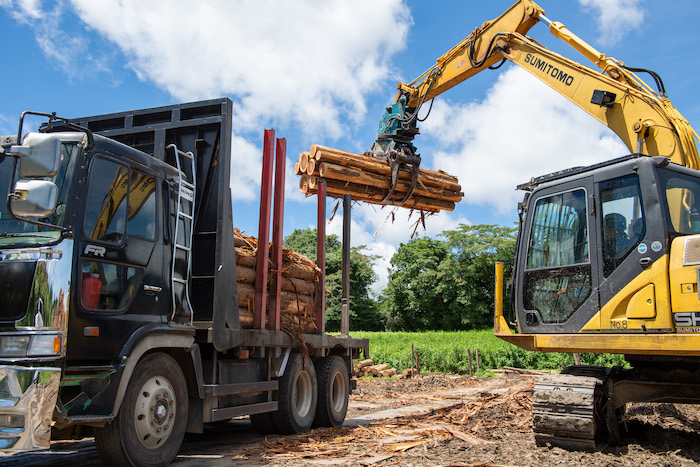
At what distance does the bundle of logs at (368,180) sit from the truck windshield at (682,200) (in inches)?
185

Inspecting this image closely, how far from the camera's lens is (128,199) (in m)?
6.03

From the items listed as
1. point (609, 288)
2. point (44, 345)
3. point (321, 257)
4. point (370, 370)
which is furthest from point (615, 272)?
point (370, 370)

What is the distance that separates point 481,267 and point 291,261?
41.4m

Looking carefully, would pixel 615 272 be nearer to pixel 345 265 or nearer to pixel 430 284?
pixel 345 265

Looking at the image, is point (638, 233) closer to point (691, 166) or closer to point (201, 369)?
point (691, 166)

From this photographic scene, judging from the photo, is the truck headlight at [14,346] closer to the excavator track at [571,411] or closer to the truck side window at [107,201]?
the truck side window at [107,201]

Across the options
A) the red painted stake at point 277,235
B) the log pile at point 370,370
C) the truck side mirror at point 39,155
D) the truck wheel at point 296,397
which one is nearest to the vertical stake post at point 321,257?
the truck wheel at point 296,397

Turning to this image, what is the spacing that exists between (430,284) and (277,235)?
4454cm

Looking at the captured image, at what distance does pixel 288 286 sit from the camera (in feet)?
29.3

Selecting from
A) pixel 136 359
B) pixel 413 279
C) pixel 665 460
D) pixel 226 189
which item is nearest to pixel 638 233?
pixel 665 460

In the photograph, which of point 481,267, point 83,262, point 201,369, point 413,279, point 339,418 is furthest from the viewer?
point 413,279

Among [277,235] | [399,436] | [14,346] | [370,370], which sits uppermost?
[277,235]

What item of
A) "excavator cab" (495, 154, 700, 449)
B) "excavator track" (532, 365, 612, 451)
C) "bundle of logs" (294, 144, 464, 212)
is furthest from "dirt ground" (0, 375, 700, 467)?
"bundle of logs" (294, 144, 464, 212)

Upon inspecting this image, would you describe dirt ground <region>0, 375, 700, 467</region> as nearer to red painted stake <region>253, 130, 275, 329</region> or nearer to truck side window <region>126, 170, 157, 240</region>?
red painted stake <region>253, 130, 275, 329</region>
